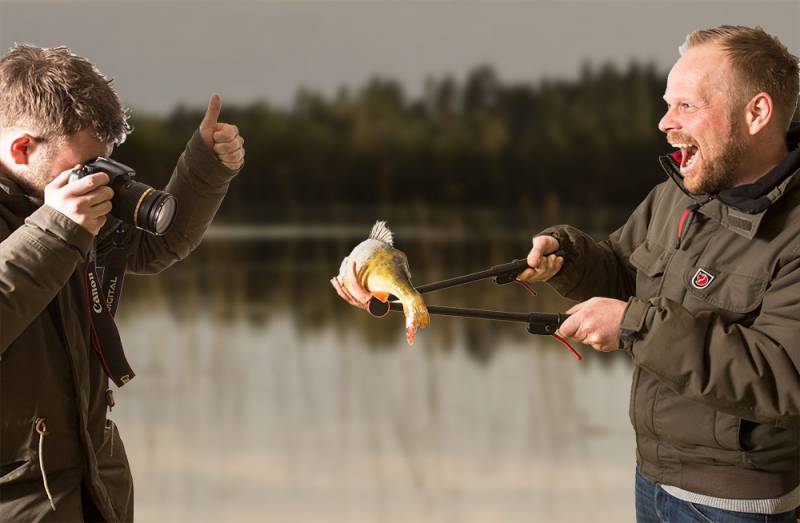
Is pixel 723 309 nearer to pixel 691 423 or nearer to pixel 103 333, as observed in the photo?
pixel 691 423

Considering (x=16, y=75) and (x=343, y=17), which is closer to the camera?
(x=16, y=75)

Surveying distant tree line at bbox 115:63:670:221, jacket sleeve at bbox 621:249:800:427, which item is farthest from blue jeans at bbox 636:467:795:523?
distant tree line at bbox 115:63:670:221

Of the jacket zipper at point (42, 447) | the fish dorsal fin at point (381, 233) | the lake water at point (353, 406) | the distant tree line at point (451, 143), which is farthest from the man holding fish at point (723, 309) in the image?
the distant tree line at point (451, 143)

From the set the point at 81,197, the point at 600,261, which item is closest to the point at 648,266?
the point at 600,261

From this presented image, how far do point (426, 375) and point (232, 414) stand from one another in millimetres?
1170

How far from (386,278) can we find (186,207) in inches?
13.6

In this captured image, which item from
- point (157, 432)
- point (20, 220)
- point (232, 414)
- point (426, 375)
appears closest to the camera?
point (20, 220)

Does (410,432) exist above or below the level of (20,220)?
below

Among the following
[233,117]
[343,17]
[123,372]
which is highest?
[343,17]

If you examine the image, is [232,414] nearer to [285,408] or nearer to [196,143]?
[285,408]

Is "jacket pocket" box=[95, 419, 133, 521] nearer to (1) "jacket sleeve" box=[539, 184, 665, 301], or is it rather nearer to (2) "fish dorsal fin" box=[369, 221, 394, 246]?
(2) "fish dorsal fin" box=[369, 221, 394, 246]

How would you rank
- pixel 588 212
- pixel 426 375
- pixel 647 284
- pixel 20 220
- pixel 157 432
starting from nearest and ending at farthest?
pixel 20 220
pixel 647 284
pixel 157 432
pixel 426 375
pixel 588 212

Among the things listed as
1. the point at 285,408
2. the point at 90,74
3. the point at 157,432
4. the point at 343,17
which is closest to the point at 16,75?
the point at 90,74

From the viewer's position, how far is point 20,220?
3.75ft
